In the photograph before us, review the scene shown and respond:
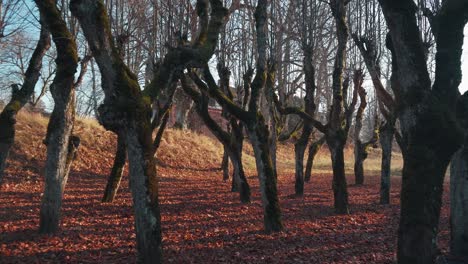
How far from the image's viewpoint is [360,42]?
1016cm

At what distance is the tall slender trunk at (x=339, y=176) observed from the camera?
30.1 ft

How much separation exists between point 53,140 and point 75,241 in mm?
1835

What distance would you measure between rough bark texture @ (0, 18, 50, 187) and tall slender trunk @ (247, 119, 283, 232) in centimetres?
433

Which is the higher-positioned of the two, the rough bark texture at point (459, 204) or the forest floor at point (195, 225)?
the rough bark texture at point (459, 204)

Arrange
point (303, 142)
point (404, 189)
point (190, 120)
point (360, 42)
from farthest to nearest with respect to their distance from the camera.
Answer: point (190, 120) < point (303, 142) < point (360, 42) < point (404, 189)

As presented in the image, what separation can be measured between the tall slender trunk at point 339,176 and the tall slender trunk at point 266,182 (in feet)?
8.79

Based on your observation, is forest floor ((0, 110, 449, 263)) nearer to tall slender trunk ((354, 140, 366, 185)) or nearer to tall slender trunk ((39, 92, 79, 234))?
tall slender trunk ((39, 92, 79, 234))

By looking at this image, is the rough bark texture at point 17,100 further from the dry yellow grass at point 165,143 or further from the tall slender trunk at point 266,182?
the dry yellow grass at point 165,143

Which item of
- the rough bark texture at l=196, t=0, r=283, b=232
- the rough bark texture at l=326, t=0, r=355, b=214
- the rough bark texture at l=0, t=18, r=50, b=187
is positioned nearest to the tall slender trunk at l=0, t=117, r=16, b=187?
the rough bark texture at l=0, t=18, r=50, b=187

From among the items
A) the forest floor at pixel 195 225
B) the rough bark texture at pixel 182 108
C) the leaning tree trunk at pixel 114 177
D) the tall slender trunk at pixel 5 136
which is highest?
the rough bark texture at pixel 182 108

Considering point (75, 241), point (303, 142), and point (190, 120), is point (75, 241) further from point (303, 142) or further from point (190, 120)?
point (190, 120)

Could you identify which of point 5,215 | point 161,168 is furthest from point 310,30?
point 161,168

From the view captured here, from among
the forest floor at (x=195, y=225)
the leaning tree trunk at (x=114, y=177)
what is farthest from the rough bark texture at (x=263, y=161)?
the leaning tree trunk at (x=114, y=177)

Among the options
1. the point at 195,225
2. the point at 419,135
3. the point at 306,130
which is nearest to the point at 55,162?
the point at 195,225
